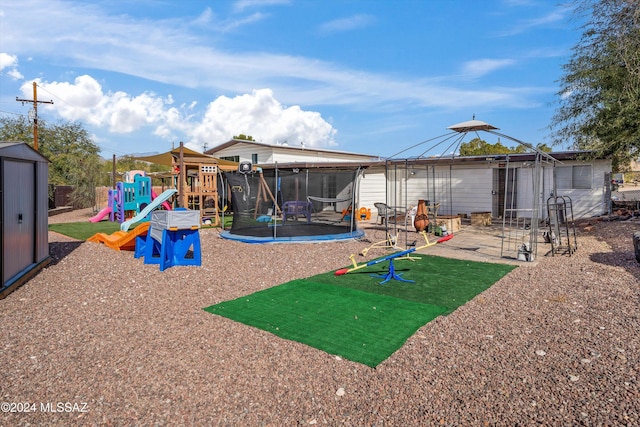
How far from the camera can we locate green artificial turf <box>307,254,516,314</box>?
565 centimetres

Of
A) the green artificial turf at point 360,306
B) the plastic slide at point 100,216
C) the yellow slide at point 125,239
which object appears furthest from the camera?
the plastic slide at point 100,216

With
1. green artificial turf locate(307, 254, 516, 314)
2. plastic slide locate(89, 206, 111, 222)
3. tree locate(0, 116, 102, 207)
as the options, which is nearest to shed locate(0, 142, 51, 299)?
green artificial turf locate(307, 254, 516, 314)

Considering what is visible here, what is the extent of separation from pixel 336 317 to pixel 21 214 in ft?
16.4

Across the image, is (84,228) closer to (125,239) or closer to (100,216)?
(100,216)

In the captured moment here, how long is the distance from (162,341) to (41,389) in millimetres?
1095

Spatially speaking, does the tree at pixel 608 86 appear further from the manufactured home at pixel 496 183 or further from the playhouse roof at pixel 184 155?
the playhouse roof at pixel 184 155

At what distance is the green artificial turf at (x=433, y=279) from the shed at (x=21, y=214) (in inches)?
167

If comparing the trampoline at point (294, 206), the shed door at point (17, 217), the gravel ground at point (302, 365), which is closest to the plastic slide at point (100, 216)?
the trampoline at point (294, 206)

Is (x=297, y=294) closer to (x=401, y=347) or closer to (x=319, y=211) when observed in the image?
(x=401, y=347)

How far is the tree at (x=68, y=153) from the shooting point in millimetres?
20938

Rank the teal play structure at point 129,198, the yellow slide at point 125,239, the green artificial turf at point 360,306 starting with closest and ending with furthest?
the green artificial turf at point 360,306
the yellow slide at point 125,239
the teal play structure at point 129,198

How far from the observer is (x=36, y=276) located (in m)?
6.69

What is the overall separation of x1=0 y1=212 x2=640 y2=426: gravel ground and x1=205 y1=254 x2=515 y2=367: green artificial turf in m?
0.20

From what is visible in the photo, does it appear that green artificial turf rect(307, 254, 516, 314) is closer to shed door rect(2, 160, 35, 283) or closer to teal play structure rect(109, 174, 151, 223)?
shed door rect(2, 160, 35, 283)
